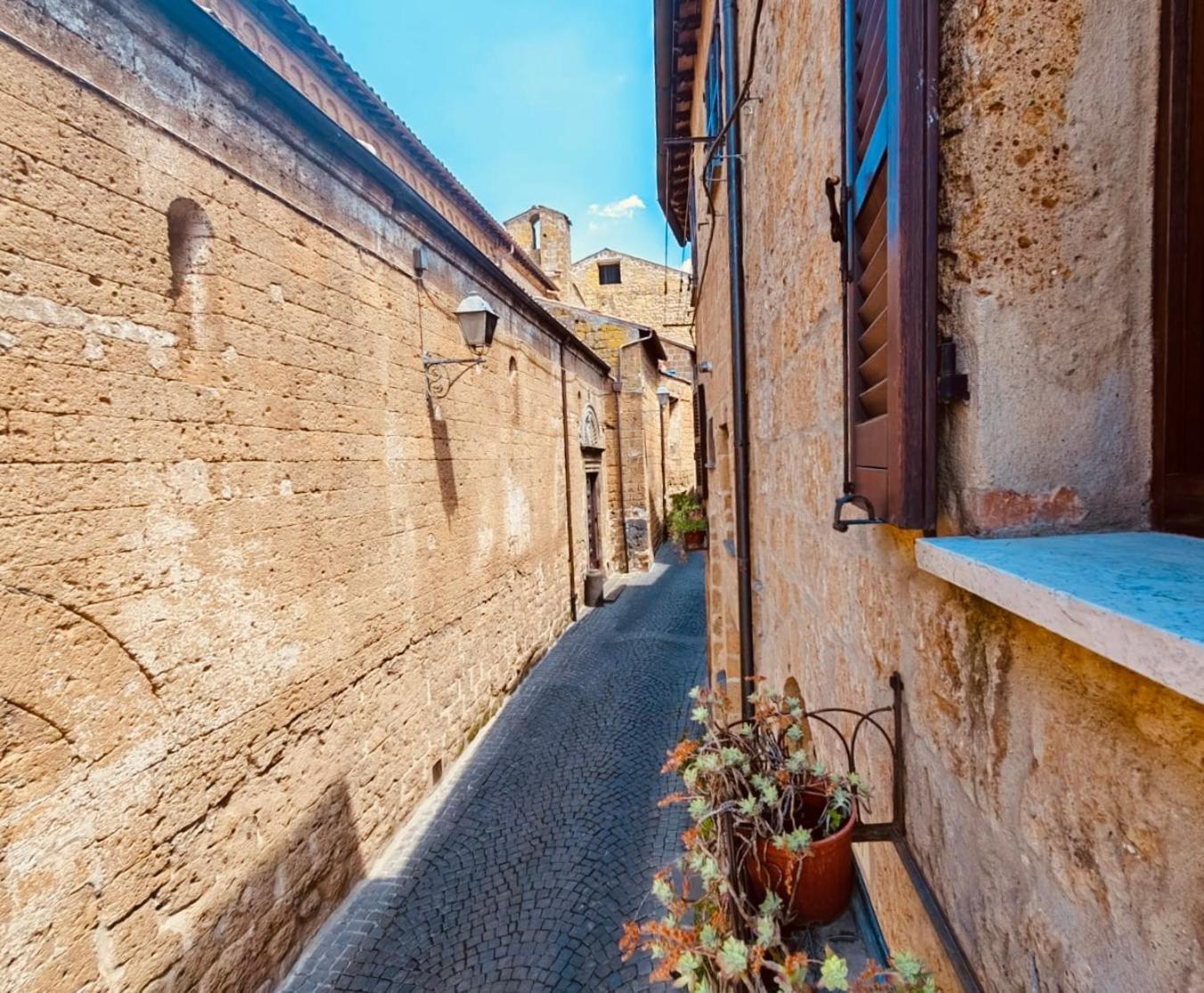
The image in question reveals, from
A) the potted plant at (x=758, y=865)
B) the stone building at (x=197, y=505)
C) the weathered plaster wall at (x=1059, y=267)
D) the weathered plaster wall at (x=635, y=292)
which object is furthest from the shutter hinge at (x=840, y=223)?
the weathered plaster wall at (x=635, y=292)

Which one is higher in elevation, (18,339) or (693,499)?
(18,339)

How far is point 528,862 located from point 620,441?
12.3 meters

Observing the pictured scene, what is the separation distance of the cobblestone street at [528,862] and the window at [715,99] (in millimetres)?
5268

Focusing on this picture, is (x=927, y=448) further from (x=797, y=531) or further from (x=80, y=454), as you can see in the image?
(x=80, y=454)

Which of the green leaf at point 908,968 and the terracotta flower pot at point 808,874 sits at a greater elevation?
the green leaf at point 908,968

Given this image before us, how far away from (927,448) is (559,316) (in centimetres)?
1516

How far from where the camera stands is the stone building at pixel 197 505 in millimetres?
2600

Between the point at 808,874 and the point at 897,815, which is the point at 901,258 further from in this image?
the point at 808,874

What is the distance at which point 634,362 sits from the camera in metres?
16.4

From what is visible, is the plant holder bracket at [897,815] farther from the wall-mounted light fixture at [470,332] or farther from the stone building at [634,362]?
the stone building at [634,362]

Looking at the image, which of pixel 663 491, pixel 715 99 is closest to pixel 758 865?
pixel 715 99

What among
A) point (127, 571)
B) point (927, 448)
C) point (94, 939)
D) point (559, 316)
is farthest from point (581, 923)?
point (559, 316)

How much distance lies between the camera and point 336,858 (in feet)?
14.5

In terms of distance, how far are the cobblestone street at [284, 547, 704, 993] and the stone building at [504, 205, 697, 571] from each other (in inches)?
329
